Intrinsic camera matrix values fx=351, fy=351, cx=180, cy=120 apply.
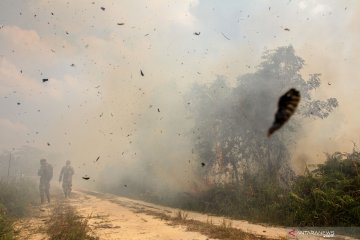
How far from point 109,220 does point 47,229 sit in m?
2.87

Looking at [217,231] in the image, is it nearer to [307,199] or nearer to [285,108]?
[307,199]

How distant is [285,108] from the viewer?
2.16m

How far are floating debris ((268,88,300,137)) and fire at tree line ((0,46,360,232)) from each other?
11.8m

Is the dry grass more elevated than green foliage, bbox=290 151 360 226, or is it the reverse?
green foliage, bbox=290 151 360 226

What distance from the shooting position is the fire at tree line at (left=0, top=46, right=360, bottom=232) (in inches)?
547

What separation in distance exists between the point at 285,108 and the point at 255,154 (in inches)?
751

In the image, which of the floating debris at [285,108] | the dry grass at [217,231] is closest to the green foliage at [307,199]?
the dry grass at [217,231]

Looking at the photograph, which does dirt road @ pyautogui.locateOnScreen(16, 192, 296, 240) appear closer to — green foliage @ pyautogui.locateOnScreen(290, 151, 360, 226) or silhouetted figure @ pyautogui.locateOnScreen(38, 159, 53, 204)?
green foliage @ pyautogui.locateOnScreen(290, 151, 360, 226)

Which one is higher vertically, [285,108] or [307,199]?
[285,108]

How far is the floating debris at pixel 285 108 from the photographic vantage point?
6.86 feet

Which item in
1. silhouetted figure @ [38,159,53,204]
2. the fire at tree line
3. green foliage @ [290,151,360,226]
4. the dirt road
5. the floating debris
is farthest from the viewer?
silhouetted figure @ [38,159,53,204]

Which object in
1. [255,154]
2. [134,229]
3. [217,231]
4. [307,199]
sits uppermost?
[255,154]

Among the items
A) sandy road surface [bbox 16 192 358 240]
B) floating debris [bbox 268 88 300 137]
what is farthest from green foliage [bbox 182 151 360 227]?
floating debris [bbox 268 88 300 137]

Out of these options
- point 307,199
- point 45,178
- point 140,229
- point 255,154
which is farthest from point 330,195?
point 45,178
